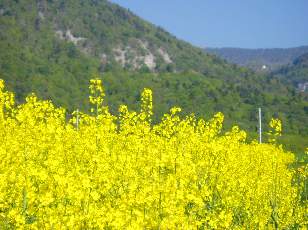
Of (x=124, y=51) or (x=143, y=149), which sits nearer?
(x=143, y=149)

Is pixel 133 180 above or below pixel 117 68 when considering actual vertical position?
below

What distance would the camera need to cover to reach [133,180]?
10.8m

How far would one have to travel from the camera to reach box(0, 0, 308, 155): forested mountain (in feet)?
383

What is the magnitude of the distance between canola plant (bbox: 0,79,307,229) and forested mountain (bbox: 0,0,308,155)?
78.5 meters

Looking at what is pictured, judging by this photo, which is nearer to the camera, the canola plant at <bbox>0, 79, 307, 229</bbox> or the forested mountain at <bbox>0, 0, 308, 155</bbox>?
the canola plant at <bbox>0, 79, 307, 229</bbox>

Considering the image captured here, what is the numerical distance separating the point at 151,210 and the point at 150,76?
135932 mm

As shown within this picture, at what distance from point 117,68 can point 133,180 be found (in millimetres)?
148142

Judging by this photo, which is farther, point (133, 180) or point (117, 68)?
point (117, 68)

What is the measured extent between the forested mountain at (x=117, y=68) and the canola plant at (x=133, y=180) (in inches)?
3092

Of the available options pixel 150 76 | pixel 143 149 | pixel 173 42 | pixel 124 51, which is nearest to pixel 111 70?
pixel 150 76

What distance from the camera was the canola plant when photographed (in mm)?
8398

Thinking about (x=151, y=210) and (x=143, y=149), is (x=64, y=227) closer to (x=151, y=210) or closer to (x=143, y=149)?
(x=151, y=210)

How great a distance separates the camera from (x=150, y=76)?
144 m

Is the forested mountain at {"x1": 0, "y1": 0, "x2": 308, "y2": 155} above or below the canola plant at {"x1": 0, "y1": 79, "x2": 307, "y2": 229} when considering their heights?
above
